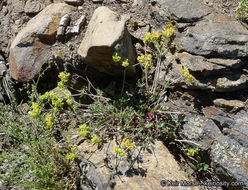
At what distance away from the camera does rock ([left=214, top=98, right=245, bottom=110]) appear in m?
3.48

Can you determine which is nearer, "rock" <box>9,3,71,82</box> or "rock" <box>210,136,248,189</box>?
"rock" <box>210,136,248,189</box>

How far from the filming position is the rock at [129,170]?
3.13 m

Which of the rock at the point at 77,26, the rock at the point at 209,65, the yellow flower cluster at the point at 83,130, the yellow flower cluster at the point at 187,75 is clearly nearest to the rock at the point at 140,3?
the rock at the point at 77,26

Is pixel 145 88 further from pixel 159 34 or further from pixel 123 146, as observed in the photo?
pixel 123 146

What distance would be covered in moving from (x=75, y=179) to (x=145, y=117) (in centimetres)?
152

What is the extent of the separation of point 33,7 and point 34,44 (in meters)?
1.03

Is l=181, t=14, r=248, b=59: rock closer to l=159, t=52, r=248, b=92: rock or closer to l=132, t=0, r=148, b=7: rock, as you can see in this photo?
l=159, t=52, r=248, b=92: rock

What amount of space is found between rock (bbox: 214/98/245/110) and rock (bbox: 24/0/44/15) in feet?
13.0

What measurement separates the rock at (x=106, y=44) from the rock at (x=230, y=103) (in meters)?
1.48

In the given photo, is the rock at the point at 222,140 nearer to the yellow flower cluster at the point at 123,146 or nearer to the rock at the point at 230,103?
the rock at the point at 230,103

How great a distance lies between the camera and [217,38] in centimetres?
355

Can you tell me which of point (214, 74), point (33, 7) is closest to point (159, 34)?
point (214, 74)

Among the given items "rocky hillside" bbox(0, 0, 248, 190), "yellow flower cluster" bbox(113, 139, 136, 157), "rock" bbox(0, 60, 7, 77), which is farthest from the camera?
"rock" bbox(0, 60, 7, 77)

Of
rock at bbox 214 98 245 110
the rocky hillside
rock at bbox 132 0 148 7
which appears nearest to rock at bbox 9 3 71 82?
the rocky hillside
